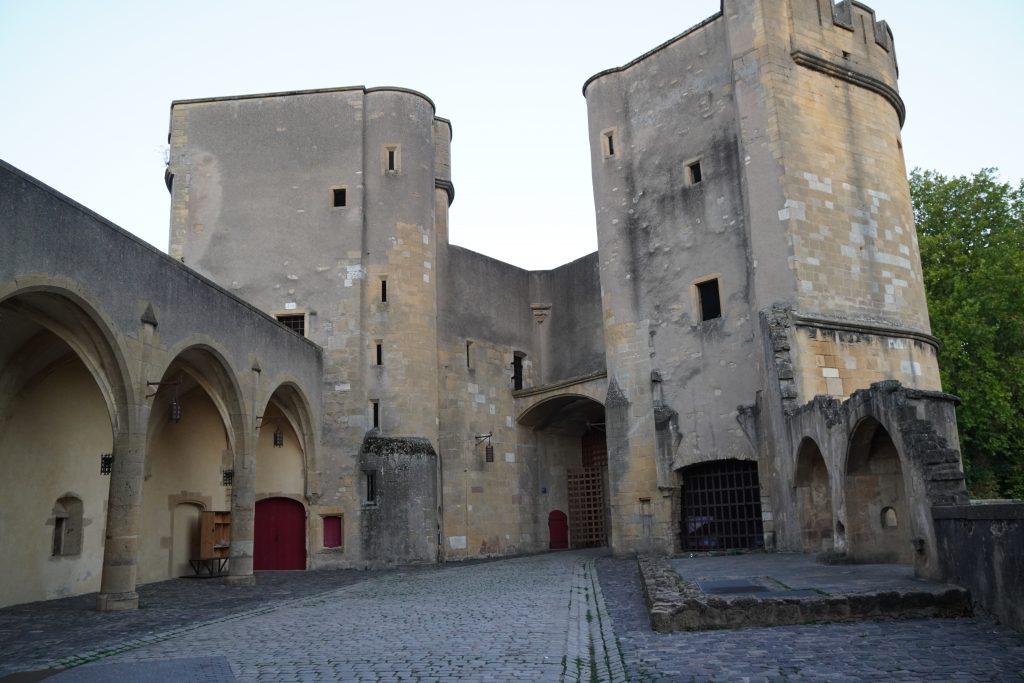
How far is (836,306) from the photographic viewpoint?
56.5 ft

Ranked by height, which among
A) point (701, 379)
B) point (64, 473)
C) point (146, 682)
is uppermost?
point (701, 379)

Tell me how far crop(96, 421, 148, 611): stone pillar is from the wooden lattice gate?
15.7 meters

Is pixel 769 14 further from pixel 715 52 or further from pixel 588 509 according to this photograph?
pixel 588 509

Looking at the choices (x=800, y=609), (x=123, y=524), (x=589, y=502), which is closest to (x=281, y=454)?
(x=123, y=524)

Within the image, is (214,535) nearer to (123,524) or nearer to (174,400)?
(174,400)

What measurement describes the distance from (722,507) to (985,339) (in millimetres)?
10638

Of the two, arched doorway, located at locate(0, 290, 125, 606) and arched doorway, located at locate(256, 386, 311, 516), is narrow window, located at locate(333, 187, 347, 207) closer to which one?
arched doorway, located at locate(256, 386, 311, 516)

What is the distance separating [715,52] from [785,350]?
7614 mm

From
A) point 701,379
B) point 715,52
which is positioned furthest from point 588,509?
point 715,52

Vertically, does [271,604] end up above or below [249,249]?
below

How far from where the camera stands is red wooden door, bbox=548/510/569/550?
25273 mm

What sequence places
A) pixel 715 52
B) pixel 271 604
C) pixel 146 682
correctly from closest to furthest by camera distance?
pixel 146 682 → pixel 271 604 → pixel 715 52

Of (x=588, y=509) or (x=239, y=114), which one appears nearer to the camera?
(x=239, y=114)

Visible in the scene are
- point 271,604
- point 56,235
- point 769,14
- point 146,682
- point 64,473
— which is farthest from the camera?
point 769,14
